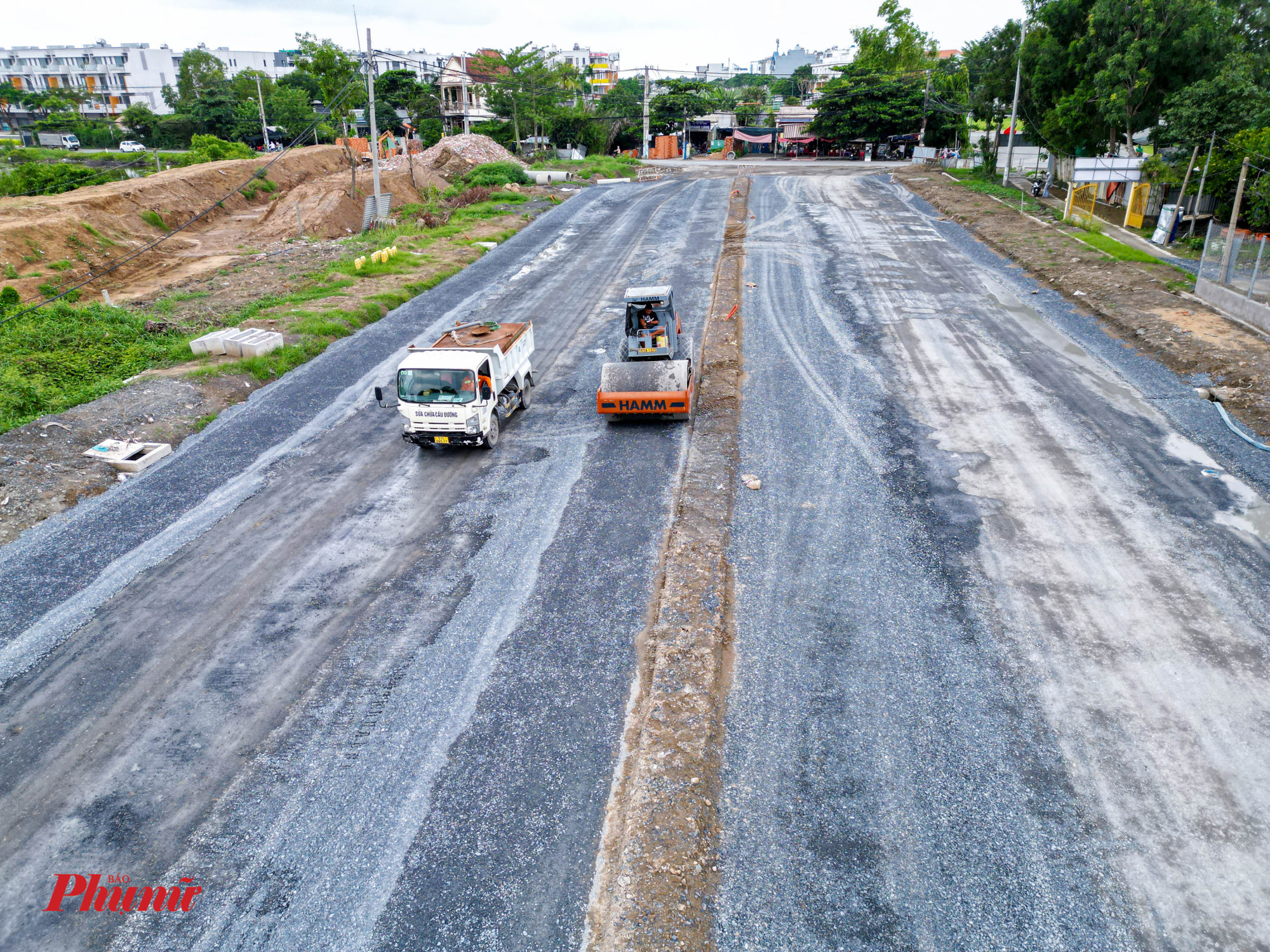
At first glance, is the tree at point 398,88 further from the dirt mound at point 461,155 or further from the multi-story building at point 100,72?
the multi-story building at point 100,72

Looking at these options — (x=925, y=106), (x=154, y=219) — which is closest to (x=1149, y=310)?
(x=154, y=219)

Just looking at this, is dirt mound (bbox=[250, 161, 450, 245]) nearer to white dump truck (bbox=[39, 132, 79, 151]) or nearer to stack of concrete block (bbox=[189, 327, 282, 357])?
stack of concrete block (bbox=[189, 327, 282, 357])

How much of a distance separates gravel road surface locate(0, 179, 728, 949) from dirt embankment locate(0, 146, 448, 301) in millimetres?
22119

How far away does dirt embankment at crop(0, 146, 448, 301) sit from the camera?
108ft

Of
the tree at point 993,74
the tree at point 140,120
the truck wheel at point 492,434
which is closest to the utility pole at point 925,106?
the tree at point 993,74

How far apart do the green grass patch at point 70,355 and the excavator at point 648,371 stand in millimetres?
13015

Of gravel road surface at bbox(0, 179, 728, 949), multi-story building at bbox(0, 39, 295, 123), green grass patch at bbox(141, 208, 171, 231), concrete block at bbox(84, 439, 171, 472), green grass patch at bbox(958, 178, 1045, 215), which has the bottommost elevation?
→ gravel road surface at bbox(0, 179, 728, 949)

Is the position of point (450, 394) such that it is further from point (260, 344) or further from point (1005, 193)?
point (1005, 193)

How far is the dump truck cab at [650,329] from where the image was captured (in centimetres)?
1809

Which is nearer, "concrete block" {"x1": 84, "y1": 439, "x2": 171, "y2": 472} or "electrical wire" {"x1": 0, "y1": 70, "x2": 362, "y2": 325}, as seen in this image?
"concrete block" {"x1": 84, "y1": 439, "x2": 171, "y2": 472}

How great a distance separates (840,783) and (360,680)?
647 cm

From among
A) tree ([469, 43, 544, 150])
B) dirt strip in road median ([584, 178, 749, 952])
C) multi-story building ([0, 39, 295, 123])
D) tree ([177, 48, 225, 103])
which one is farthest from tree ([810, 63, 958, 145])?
multi-story building ([0, 39, 295, 123])

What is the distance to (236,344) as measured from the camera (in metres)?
21.2

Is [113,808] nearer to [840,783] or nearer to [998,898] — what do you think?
[840,783]
